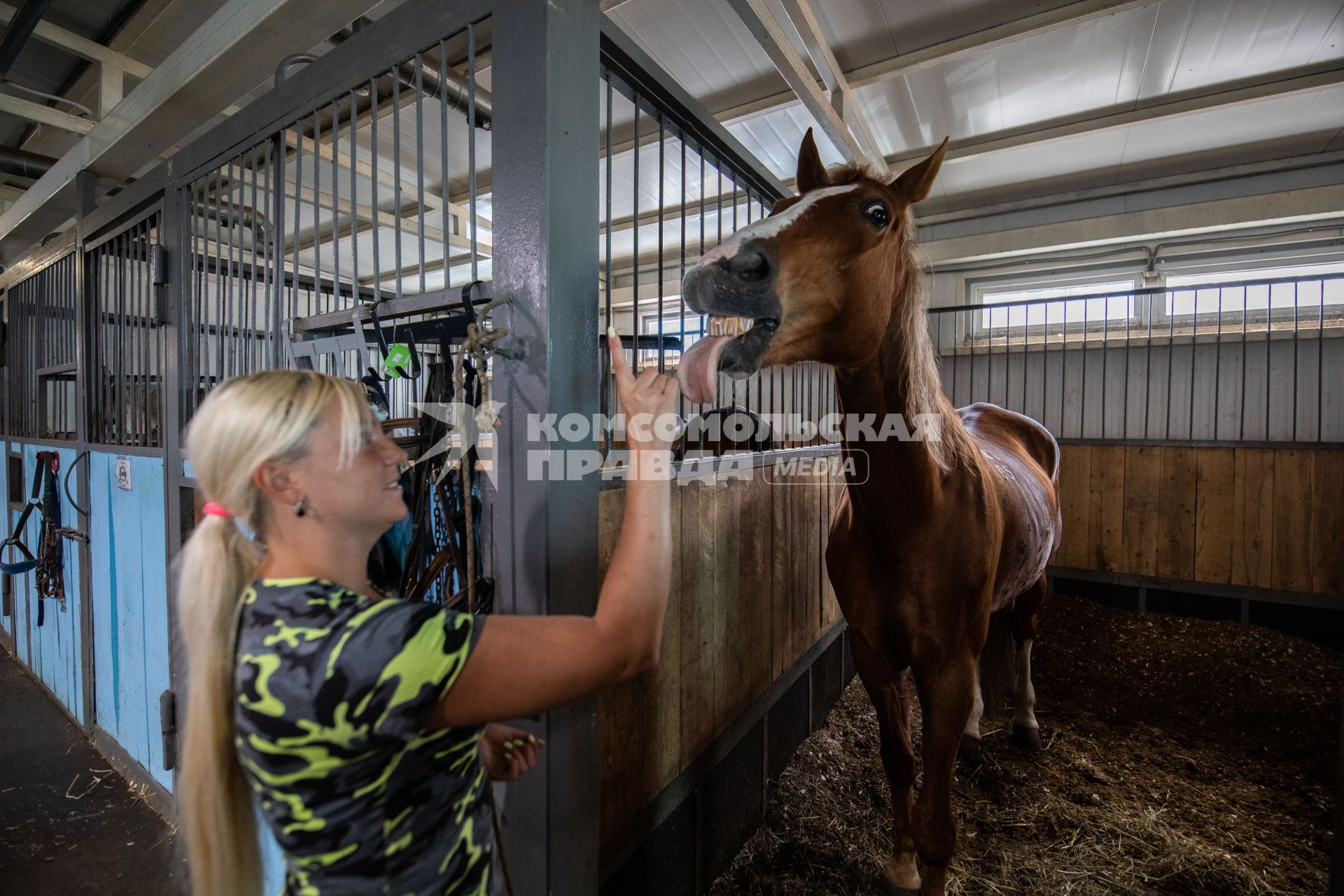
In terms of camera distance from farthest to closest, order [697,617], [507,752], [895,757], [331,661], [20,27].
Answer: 1. [20,27]
2. [895,757]
3. [697,617]
4. [507,752]
5. [331,661]

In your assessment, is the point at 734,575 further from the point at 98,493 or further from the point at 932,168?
the point at 98,493

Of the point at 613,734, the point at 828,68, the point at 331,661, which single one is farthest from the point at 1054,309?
the point at 331,661

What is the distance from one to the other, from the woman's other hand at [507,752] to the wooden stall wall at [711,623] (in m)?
0.39

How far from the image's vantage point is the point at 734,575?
6.20 ft

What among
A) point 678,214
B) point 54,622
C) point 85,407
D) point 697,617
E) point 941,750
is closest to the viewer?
point 941,750

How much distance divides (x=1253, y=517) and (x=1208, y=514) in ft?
0.72

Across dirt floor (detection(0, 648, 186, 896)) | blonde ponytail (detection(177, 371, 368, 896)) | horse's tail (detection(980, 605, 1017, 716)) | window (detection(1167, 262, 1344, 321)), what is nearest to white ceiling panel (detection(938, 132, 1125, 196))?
window (detection(1167, 262, 1344, 321))

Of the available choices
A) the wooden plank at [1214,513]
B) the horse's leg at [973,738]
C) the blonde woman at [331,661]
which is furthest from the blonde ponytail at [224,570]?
the wooden plank at [1214,513]

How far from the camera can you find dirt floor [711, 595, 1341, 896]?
1811 millimetres

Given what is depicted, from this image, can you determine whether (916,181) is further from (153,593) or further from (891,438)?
(153,593)

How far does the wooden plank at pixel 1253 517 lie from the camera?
3.73m

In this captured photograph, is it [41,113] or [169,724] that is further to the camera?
[41,113]

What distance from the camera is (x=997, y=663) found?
2.70m

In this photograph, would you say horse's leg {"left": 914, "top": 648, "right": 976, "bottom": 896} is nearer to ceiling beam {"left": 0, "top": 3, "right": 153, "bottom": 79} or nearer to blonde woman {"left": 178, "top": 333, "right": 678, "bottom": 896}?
blonde woman {"left": 178, "top": 333, "right": 678, "bottom": 896}
